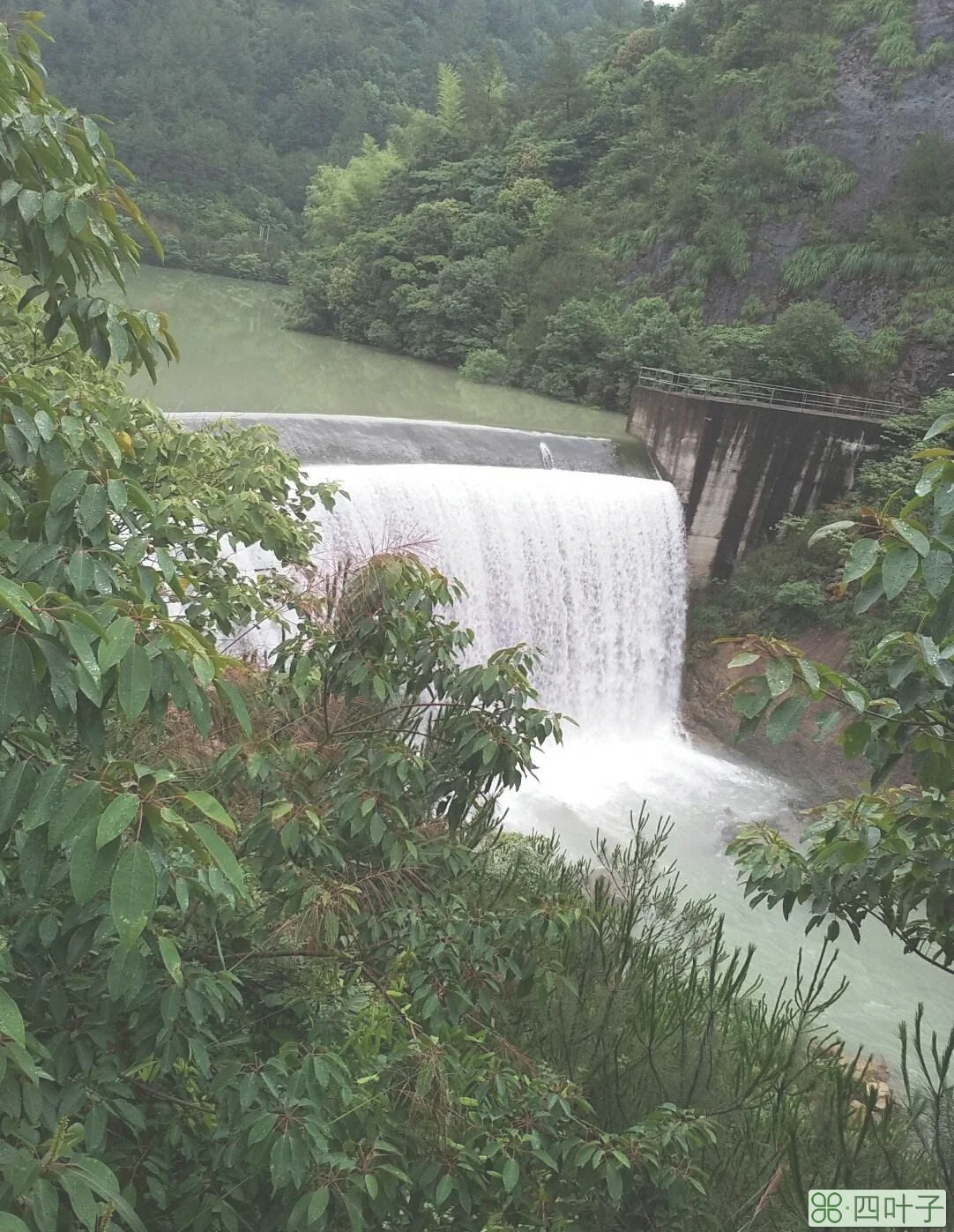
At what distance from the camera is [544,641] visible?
12.0 meters

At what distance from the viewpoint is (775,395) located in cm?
1658

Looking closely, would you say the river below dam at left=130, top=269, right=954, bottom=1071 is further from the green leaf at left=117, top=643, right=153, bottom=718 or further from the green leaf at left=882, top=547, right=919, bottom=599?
the green leaf at left=117, top=643, right=153, bottom=718

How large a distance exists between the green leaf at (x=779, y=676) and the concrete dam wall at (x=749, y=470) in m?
12.3

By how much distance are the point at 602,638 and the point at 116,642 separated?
37.6ft

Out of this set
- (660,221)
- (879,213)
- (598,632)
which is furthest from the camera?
(660,221)

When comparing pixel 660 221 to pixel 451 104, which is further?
pixel 451 104

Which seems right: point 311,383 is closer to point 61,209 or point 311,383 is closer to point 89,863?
point 61,209

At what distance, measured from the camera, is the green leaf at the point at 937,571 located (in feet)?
6.13

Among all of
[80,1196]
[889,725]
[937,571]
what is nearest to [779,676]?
[937,571]

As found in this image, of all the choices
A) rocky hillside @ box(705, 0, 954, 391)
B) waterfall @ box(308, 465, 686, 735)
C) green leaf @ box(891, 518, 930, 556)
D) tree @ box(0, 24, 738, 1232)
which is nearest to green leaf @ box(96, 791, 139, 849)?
tree @ box(0, 24, 738, 1232)

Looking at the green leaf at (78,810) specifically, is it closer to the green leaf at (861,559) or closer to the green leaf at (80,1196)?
the green leaf at (80,1196)

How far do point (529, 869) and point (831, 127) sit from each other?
22.4 m

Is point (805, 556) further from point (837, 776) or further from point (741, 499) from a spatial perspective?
point (837, 776)

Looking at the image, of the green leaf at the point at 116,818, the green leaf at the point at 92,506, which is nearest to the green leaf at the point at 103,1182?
the green leaf at the point at 116,818
